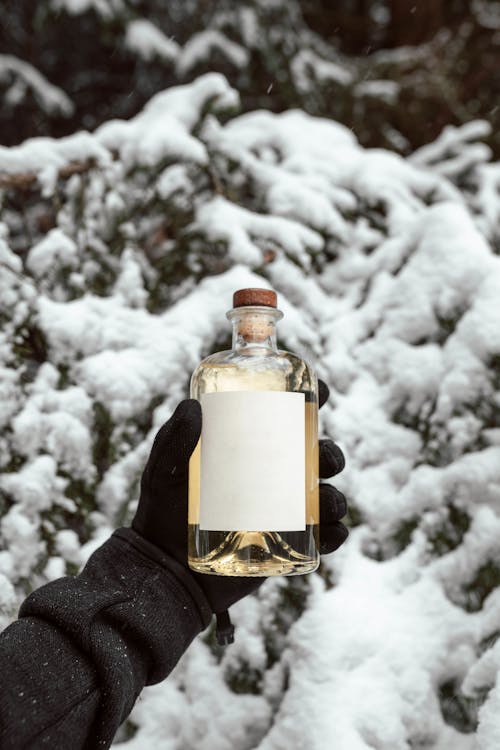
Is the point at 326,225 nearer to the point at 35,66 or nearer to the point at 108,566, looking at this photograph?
the point at 108,566

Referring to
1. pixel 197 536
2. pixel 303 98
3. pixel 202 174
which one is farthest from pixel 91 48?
pixel 197 536

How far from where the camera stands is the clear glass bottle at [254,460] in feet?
3.66

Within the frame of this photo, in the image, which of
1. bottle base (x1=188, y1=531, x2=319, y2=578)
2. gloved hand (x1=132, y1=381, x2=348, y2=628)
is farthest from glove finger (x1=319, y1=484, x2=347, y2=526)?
bottle base (x1=188, y1=531, x2=319, y2=578)

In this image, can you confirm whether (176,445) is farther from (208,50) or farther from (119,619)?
(208,50)

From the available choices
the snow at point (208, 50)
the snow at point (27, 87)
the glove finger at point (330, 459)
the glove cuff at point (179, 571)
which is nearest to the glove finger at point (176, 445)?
the glove cuff at point (179, 571)

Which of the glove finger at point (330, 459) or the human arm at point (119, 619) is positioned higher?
the glove finger at point (330, 459)

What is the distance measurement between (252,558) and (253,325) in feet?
1.38

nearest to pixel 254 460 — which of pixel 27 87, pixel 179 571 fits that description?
pixel 179 571

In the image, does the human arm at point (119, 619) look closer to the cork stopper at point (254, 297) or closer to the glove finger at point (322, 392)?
the glove finger at point (322, 392)

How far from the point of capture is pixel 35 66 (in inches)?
130

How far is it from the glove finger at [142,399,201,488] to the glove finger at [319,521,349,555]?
31cm

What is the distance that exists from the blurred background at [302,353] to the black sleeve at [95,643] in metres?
0.26

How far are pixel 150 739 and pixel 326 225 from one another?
1.50 m

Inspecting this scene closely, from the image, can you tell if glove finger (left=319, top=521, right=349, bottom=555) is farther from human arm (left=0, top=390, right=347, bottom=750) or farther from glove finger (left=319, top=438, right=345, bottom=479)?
glove finger (left=319, top=438, right=345, bottom=479)
